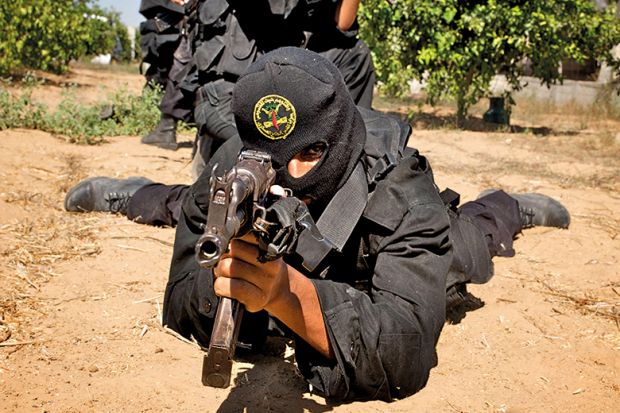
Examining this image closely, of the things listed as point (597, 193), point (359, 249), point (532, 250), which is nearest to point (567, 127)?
point (597, 193)

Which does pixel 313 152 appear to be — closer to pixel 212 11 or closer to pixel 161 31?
pixel 212 11

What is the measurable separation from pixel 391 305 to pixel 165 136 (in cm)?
483

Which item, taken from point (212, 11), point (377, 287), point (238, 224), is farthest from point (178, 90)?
point (238, 224)

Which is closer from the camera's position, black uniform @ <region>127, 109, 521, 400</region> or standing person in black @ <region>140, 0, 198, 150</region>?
black uniform @ <region>127, 109, 521, 400</region>

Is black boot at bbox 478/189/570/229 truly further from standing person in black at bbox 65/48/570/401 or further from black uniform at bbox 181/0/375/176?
standing person in black at bbox 65/48/570/401

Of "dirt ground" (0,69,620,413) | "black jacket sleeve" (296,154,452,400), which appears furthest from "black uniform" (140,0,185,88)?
"black jacket sleeve" (296,154,452,400)

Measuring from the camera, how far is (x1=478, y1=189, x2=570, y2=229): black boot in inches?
154

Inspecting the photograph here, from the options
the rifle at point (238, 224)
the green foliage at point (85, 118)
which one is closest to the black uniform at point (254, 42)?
the rifle at point (238, 224)

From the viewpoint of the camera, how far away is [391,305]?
1852mm

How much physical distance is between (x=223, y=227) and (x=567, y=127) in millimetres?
9085

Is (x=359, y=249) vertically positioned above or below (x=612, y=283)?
above

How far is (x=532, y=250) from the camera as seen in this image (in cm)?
368

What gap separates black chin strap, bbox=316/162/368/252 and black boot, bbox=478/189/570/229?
2117 mm

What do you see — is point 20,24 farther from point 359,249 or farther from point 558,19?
point 359,249
